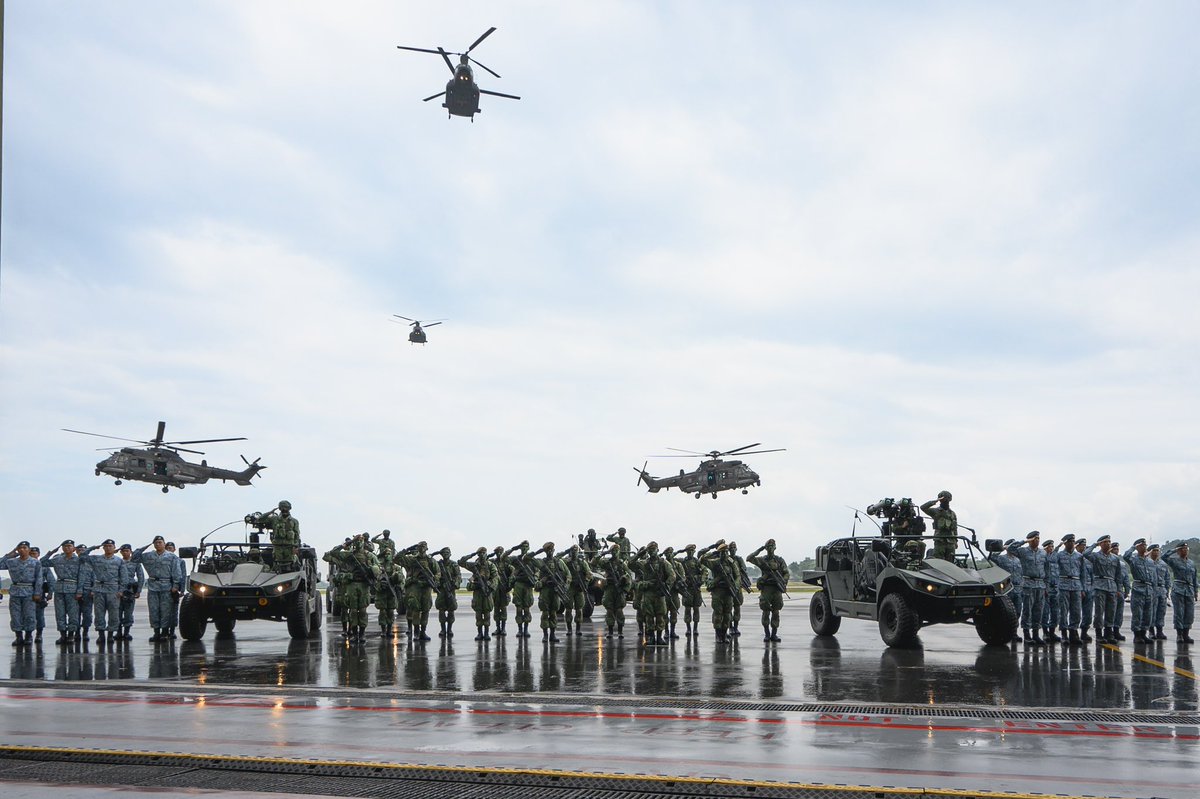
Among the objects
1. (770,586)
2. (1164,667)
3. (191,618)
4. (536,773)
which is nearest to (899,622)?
(770,586)

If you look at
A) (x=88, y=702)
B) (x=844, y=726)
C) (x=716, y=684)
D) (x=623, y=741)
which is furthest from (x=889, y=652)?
(x=88, y=702)

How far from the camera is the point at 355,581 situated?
56.2ft

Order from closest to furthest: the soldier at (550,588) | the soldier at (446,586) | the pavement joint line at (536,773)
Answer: the pavement joint line at (536,773)
the soldier at (550,588)
the soldier at (446,586)

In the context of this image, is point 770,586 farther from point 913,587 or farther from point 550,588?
point 550,588

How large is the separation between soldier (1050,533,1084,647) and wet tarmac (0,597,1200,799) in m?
1.23

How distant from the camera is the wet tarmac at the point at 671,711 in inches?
258

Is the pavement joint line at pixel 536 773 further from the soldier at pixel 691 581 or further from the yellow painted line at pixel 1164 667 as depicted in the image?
the soldier at pixel 691 581

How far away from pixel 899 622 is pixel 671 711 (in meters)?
6.97

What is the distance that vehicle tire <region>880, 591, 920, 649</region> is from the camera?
1473 centimetres

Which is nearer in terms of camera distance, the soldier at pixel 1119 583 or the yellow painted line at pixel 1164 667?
the yellow painted line at pixel 1164 667

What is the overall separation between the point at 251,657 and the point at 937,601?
31.7 ft

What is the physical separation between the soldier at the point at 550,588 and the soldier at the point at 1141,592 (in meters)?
9.26

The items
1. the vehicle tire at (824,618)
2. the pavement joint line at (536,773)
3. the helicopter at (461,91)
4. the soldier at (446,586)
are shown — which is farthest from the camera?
the helicopter at (461,91)

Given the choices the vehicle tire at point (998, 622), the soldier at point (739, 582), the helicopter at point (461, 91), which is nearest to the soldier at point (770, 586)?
the soldier at point (739, 582)
